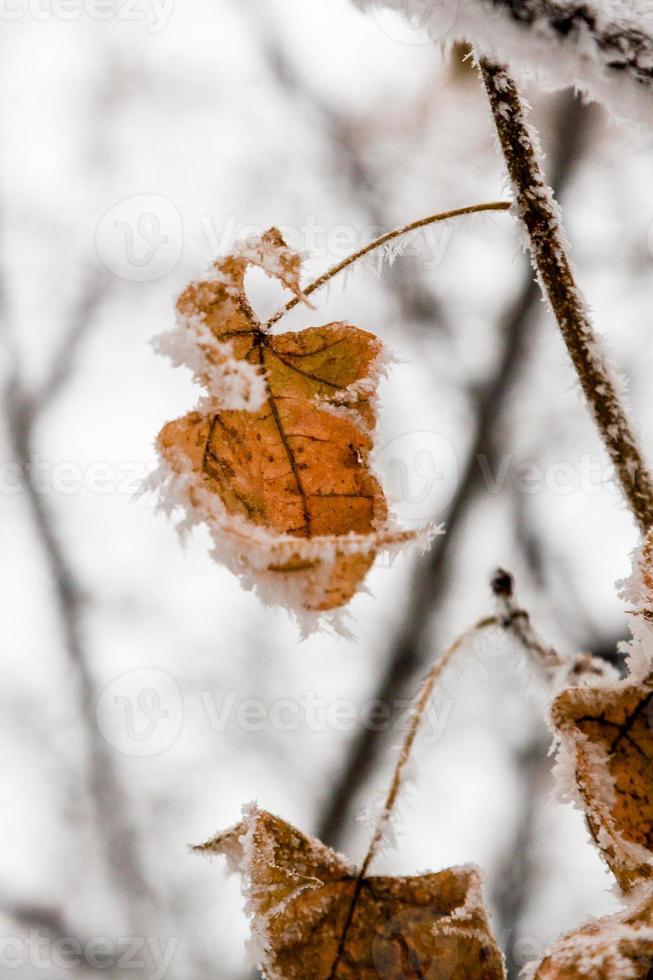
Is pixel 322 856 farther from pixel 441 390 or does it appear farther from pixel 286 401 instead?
pixel 441 390

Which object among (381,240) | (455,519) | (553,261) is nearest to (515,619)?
(553,261)

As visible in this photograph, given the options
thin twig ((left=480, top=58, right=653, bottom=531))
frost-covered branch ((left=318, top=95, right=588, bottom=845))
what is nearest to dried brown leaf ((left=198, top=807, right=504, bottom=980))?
thin twig ((left=480, top=58, right=653, bottom=531))

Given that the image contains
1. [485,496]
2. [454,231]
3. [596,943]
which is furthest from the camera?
[485,496]

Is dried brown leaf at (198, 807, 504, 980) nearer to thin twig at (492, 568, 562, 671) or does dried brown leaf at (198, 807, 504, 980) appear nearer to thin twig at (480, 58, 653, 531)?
thin twig at (492, 568, 562, 671)

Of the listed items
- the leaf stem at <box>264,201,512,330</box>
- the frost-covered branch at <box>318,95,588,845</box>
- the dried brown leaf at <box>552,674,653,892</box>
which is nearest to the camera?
the dried brown leaf at <box>552,674,653,892</box>

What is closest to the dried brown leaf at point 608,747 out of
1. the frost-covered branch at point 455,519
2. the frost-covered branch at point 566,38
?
the frost-covered branch at point 566,38

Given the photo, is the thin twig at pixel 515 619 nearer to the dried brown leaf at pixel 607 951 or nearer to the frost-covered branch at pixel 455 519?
the dried brown leaf at pixel 607 951

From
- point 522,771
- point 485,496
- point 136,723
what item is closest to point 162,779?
point 136,723
